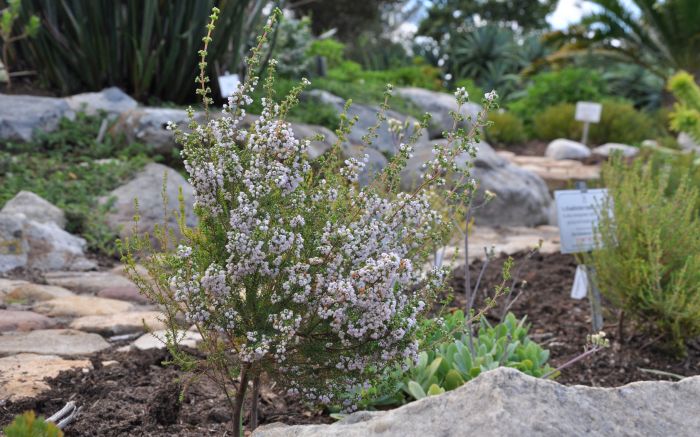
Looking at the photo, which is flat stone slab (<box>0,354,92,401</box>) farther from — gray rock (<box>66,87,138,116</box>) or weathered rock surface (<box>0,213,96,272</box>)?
gray rock (<box>66,87,138,116</box>)

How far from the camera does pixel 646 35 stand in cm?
1916

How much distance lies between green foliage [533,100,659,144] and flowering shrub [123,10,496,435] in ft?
37.9

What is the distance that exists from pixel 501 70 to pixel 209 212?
64.1 feet

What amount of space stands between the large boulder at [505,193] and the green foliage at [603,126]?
5617mm

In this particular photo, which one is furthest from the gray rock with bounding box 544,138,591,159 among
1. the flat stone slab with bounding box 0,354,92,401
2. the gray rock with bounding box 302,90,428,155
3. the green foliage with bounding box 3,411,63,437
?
the green foliage with bounding box 3,411,63,437

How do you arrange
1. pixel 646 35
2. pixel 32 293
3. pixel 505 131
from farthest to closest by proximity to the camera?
pixel 646 35, pixel 505 131, pixel 32 293

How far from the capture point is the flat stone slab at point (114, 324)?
3.74 metres

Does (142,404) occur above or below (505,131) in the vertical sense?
below

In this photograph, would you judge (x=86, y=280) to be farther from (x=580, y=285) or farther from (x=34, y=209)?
(x=580, y=285)

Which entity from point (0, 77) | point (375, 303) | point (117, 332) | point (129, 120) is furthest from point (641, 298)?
point (0, 77)

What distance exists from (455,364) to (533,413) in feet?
4.66

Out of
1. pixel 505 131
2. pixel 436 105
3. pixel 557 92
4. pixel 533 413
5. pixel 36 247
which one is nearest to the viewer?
pixel 533 413

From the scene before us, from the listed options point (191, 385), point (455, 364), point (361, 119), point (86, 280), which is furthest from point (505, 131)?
point (191, 385)

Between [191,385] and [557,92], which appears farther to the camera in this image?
[557,92]
